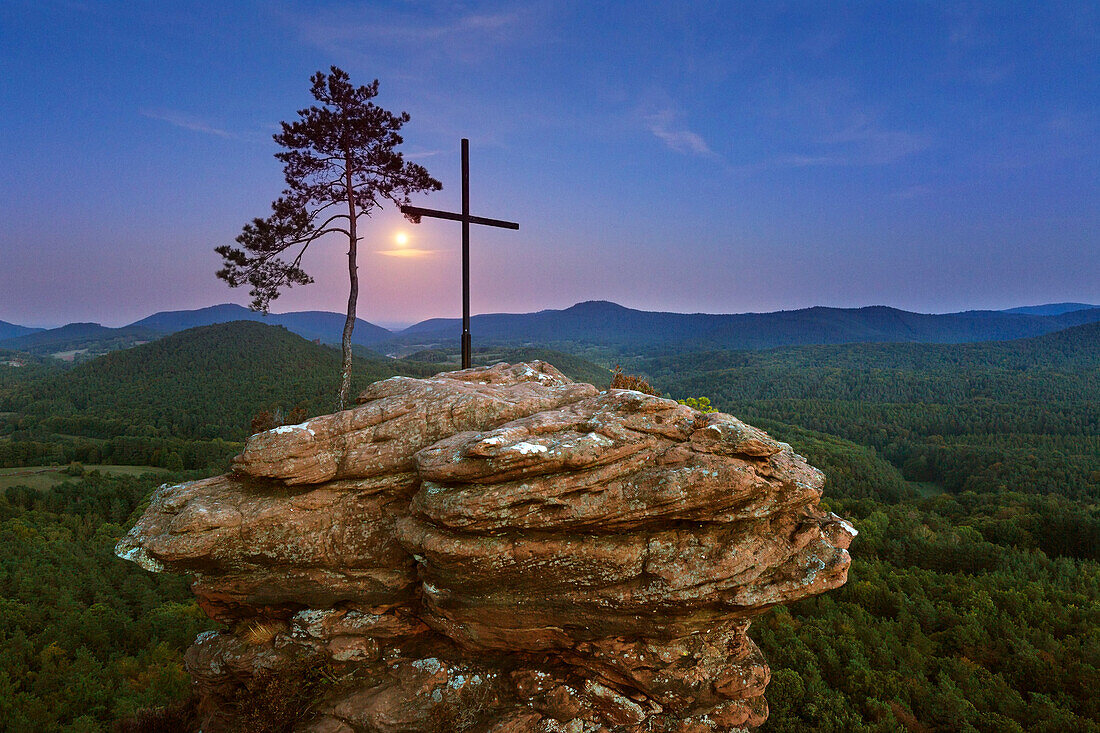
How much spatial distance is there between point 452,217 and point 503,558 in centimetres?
1008

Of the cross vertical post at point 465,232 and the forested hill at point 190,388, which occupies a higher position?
the cross vertical post at point 465,232

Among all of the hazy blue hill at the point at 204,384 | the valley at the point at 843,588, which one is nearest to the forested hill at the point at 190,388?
the hazy blue hill at the point at 204,384

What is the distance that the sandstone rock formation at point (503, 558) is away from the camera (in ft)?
27.3

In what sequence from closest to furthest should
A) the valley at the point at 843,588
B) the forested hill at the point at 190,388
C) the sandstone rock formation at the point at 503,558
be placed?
the sandstone rock formation at the point at 503,558
the valley at the point at 843,588
the forested hill at the point at 190,388

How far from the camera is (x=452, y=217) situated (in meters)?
13.7

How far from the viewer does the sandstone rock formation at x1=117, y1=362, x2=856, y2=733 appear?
834cm

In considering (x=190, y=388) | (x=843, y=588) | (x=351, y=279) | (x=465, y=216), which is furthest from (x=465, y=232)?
(x=190, y=388)

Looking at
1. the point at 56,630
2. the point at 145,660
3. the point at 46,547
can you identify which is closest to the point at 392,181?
the point at 145,660

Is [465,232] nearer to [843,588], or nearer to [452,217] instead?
[452,217]

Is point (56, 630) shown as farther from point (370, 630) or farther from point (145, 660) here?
point (370, 630)

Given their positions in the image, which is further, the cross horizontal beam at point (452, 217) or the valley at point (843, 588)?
the valley at point (843, 588)

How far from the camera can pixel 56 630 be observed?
33531 millimetres

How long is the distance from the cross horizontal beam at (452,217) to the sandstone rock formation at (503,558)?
234 inches

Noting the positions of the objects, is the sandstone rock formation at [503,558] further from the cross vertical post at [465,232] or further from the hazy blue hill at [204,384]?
the hazy blue hill at [204,384]
